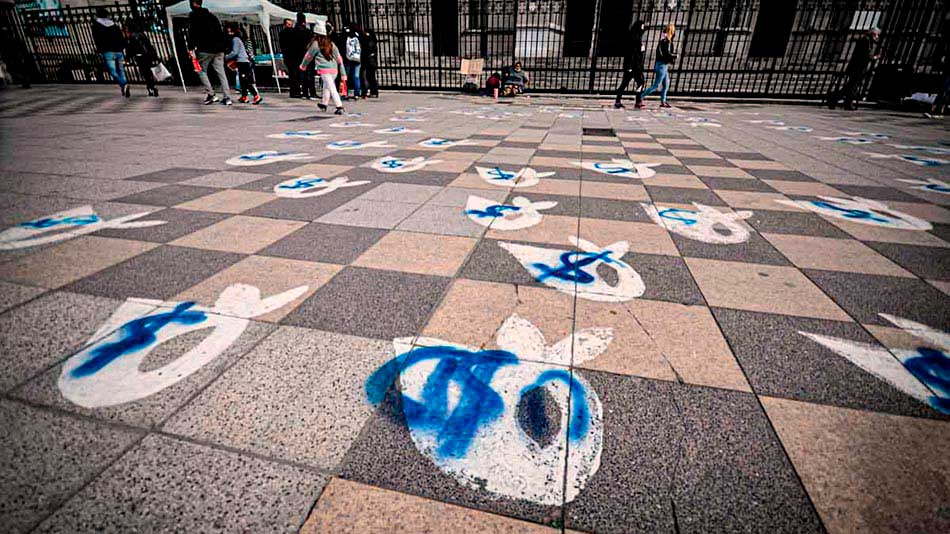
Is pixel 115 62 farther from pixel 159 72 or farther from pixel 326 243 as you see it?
pixel 326 243

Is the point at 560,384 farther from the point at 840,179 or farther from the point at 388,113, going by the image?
the point at 388,113

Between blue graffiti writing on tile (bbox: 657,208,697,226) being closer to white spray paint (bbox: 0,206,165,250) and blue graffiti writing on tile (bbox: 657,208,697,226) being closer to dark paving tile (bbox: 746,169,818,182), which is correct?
dark paving tile (bbox: 746,169,818,182)

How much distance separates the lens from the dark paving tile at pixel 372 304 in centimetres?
185

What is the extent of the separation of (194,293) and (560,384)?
1.88 m

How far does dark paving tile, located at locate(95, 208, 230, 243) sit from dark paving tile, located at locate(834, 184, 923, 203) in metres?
5.97

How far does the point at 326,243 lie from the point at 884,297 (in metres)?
3.31

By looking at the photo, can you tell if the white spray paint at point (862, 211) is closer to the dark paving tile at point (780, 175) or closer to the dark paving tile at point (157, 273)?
the dark paving tile at point (780, 175)

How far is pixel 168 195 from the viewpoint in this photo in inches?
143

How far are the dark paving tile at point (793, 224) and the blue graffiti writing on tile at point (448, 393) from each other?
2.73m

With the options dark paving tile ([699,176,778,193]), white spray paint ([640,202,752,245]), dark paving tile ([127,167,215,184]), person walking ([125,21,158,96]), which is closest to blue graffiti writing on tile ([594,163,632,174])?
dark paving tile ([699,176,778,193])

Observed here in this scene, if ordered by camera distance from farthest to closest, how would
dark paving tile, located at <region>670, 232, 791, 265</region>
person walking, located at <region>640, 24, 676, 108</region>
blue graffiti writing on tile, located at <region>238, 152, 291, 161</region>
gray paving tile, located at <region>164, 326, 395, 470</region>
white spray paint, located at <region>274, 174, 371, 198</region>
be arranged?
person walking, located at <region>640, 24, 676, 108</region>, blue graffiti writing on tile, located at <region>238, 152, 291, 161</region>, white spray paint, located at <region>274, 174, 371, 198</region>, dark paving tile, located at <region>670, 232, 791, 265</region>, gray paving tile, located at <region>164, 326, 395, 470</region>

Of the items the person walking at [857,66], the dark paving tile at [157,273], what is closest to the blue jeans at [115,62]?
the dark paving tile at [157,273]

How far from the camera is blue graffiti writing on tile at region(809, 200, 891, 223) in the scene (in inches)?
135

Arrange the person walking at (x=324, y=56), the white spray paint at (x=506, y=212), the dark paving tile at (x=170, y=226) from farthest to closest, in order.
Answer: the person walking at (x=324, y=56) → the white spray paint at (x=506, y=212) → the dark paving tile at (x=170, y=226)
